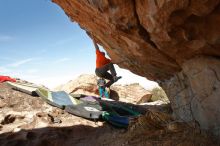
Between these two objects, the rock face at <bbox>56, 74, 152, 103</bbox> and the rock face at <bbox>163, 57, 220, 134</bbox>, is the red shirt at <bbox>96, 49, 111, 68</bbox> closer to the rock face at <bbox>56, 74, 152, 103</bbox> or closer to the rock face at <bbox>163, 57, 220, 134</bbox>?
the rock face at <bbox>163, 57, 220, 134</bbox>

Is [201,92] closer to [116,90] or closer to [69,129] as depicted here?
[69,129]

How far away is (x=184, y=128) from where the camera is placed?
22.0 ft

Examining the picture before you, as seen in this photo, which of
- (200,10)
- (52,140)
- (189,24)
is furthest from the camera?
(52,140)

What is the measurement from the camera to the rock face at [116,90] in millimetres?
17109

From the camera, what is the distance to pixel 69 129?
9.62 metres

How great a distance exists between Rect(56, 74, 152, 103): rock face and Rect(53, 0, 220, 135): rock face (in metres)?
8.43

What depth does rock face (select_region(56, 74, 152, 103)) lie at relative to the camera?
17.1 m

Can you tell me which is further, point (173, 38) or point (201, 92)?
point (201, 92)

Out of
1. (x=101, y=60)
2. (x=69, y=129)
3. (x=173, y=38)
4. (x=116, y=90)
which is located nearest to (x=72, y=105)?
(x=69, y=129)

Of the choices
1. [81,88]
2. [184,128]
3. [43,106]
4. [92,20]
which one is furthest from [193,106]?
[81,88]

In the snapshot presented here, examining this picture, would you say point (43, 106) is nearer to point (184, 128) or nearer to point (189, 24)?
point (184, 128)

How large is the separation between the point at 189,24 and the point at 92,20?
2.90 meters

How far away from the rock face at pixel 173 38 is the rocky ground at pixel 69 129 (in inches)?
30.9

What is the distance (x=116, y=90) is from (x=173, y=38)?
39.2ft
